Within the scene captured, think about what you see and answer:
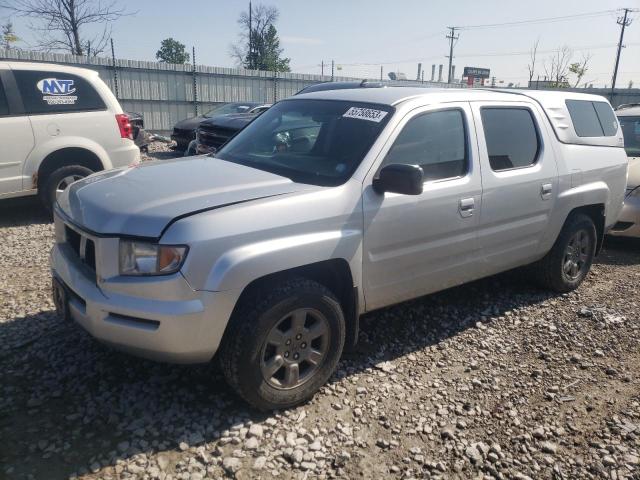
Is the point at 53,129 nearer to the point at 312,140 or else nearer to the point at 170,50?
the point at 312,140

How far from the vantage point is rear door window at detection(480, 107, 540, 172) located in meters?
4.05

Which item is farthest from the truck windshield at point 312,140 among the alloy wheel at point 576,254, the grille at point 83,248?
the alloy wheel at point 576,254

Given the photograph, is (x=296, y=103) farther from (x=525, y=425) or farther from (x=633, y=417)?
(x=633, y=417)

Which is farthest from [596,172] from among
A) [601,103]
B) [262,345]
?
[262,345]

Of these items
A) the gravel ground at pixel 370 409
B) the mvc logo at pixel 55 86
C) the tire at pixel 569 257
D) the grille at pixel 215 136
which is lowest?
the gravel ground at pixel 370 409

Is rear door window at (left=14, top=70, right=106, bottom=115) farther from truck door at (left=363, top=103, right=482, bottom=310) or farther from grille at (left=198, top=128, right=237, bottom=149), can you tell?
truck door at (left=363, top=103, right=482, bottom=310)

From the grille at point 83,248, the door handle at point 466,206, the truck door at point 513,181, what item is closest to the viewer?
the grille at point 83,248

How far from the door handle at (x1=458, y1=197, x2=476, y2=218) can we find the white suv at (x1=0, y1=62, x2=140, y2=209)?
5126 mm

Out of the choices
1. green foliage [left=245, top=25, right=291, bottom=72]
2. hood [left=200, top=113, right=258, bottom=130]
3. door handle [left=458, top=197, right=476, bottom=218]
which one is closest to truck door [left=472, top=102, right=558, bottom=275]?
door handle [left=458, top=197, right=476, bottom=218]

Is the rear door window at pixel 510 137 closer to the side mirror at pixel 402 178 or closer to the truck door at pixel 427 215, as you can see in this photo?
the truck door at pixel 427 215

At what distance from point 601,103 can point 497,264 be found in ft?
8.16

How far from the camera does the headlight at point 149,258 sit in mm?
2607

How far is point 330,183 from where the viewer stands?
319 cm

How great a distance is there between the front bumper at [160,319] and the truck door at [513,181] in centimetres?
219
